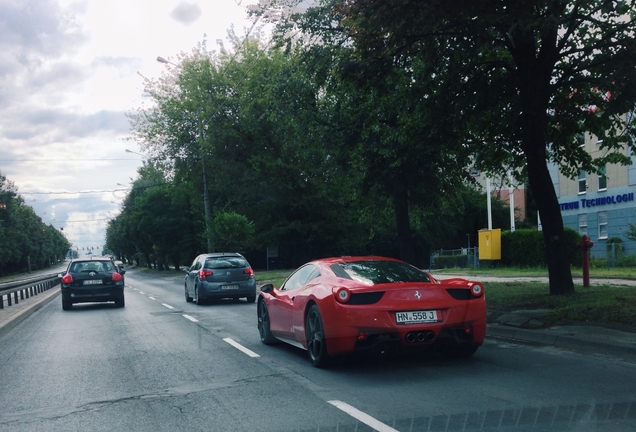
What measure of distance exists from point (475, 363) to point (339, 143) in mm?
12035

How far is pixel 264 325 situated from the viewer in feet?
36.7

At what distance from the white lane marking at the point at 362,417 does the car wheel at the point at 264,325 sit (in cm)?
437

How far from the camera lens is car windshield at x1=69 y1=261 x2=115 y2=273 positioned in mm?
20675

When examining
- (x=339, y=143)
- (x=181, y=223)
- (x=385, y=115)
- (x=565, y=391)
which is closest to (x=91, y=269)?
(x=339, y=143)

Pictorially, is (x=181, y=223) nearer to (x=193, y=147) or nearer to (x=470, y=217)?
(x=193, y=147)

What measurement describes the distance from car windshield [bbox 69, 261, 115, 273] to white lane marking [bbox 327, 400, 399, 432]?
50.9ft

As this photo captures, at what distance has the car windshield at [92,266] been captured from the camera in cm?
2067

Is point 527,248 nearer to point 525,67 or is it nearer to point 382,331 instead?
point 525,67

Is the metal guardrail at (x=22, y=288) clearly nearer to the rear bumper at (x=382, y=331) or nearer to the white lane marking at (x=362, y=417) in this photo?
the rear bumper at (x=382, y=331)

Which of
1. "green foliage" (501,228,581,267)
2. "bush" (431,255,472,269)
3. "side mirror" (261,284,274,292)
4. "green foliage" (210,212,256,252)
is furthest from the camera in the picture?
"bush" (431,255,472,269)

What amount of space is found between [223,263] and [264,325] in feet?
32.8

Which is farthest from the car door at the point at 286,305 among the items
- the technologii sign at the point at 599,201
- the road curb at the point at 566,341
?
the technologii sign at the point at 599,201

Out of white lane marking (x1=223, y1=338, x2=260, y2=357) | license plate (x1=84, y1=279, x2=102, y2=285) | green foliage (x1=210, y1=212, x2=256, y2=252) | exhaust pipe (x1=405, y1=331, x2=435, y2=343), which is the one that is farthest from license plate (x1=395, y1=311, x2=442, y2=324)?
green foliage (x1=210, y1=212, x2=256, y2=252)

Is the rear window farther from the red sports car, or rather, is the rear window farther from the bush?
the bush
